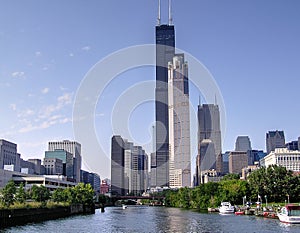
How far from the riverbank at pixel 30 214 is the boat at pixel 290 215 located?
5173cm

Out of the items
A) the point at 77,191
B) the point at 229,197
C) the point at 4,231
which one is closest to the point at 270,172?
the point at 229,197

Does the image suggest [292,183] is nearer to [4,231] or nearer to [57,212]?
[57,212]

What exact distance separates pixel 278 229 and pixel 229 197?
74233mm

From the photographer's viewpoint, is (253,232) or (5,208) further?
(5,208)

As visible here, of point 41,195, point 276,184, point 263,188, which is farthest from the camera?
point 263,188

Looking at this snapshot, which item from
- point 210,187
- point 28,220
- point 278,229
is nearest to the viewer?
point 278,229

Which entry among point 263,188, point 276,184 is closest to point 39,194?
point 263,188

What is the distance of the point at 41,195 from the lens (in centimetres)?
11256

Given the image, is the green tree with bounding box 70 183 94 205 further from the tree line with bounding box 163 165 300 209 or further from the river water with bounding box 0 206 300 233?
the tree line with bounding box 163 165 300 209

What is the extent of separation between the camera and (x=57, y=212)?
343 ft

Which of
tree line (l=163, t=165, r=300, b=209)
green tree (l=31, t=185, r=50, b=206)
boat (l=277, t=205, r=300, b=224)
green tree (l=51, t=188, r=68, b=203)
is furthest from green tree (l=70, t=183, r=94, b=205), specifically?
boat (l=277, t=205, r=300, b=224)

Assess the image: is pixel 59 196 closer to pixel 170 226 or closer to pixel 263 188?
pixel 170 226

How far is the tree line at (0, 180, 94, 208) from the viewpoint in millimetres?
82494

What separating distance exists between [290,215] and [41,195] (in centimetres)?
6669
